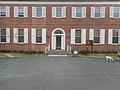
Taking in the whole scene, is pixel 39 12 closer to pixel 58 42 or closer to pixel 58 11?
pixel 58 11

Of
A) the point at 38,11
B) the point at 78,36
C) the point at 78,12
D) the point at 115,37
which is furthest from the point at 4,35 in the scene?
the point at 115,37

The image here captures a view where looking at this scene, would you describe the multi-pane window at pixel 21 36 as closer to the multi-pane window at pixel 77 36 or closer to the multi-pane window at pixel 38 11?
the multi-pane window at pixel 38 11

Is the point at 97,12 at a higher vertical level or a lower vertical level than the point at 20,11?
lower

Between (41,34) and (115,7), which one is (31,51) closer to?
(41,34)

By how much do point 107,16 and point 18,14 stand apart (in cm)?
1297

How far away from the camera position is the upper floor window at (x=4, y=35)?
4375cm

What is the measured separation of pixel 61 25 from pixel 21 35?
19.8ft

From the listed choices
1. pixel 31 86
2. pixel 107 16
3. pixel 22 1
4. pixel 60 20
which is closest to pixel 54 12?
pixel 60 20

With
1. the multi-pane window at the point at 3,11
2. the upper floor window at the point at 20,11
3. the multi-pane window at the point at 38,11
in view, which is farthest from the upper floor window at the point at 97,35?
the multi-pane window at the point at 3,11

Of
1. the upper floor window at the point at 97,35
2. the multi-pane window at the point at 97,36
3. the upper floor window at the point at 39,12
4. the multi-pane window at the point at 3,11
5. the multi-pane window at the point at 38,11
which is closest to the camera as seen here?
the upper floor window at the point at 97,35

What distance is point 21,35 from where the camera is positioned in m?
43.9

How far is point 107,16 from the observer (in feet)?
143

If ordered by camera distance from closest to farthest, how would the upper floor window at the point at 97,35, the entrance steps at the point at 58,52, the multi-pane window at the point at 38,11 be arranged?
1. the entrance steps at the point at 58,52
2. the upper floor window at the point at 97,35
3. the multi-pane window at the point at 38,11

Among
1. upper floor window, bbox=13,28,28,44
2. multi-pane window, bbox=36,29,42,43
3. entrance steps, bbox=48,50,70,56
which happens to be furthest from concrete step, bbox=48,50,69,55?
upper floor window, bbox=13,28,28,44
